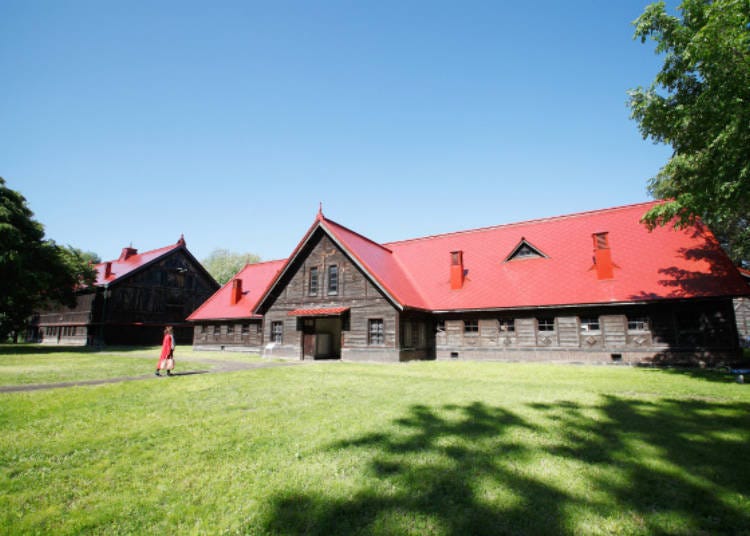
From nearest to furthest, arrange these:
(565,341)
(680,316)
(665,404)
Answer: (665,404), (680,316), (565,341)

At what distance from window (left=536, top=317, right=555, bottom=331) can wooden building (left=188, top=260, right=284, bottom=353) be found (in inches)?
803

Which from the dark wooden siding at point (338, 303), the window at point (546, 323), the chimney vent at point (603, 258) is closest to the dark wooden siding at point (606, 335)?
the window at point (546, 323)

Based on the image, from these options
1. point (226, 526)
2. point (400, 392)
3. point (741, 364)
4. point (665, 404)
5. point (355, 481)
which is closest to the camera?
point (226, 526)

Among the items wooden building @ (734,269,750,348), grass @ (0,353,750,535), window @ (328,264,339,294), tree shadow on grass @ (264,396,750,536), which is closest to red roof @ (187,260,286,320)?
window @ (328,264,339,294)

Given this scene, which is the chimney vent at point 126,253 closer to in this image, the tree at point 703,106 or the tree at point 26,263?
the tree at point 26,263

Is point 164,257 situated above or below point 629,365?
above

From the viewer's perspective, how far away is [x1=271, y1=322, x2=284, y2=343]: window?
2512 cm

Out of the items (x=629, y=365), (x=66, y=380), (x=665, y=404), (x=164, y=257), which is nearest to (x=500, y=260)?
(x=629, y=365)

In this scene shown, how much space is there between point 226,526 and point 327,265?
20.3 m

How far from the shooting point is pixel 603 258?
66.5 ft

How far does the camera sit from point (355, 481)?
464cm

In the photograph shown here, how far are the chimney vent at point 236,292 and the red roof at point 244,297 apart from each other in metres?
0.20

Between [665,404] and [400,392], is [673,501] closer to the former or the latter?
[665,404]

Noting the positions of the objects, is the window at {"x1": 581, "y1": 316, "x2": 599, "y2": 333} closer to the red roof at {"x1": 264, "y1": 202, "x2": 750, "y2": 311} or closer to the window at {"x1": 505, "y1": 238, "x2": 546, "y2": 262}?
A: the red roof at {"x1": 264, "y1": 202, "x2": 750, "y2": 311}
